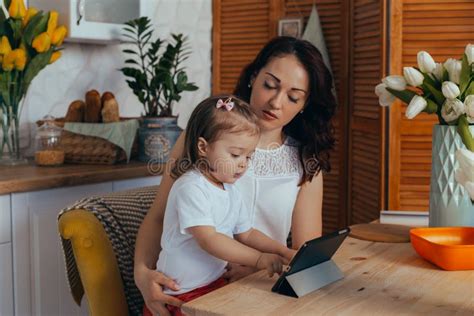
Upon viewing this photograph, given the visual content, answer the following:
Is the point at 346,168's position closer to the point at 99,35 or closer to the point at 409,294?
the point at 99,35

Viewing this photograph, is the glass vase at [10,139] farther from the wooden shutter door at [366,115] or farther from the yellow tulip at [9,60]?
the wooden shutter door at [366,115]

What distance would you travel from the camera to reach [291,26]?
12.3 ft

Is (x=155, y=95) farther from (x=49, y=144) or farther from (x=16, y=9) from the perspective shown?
(x=16, y=9)

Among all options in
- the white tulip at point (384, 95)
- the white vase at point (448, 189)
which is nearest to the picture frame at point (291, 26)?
the white tulip at point (384, 95)

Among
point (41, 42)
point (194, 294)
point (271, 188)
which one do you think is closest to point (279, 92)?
point (271, 188)

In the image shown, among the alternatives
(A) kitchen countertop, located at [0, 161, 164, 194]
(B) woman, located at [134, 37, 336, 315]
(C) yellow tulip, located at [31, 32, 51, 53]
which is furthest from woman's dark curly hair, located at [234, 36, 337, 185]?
(C) yellow tulip, located at [31, 32, 51, 53]

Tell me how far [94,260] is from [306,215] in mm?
645

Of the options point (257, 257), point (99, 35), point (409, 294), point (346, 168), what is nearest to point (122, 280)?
point (257, 257)

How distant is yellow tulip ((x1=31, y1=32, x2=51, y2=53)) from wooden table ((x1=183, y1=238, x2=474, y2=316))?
151cm

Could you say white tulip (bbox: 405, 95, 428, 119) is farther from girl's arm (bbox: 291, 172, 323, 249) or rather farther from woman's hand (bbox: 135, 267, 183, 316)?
woman's hand (bbox: 135, 267, 183, 316)

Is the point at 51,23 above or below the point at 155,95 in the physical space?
above

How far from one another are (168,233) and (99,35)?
1607 millimetres

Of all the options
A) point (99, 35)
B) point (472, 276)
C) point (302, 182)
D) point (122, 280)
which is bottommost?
point (122, 280)

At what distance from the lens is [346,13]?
355cm
